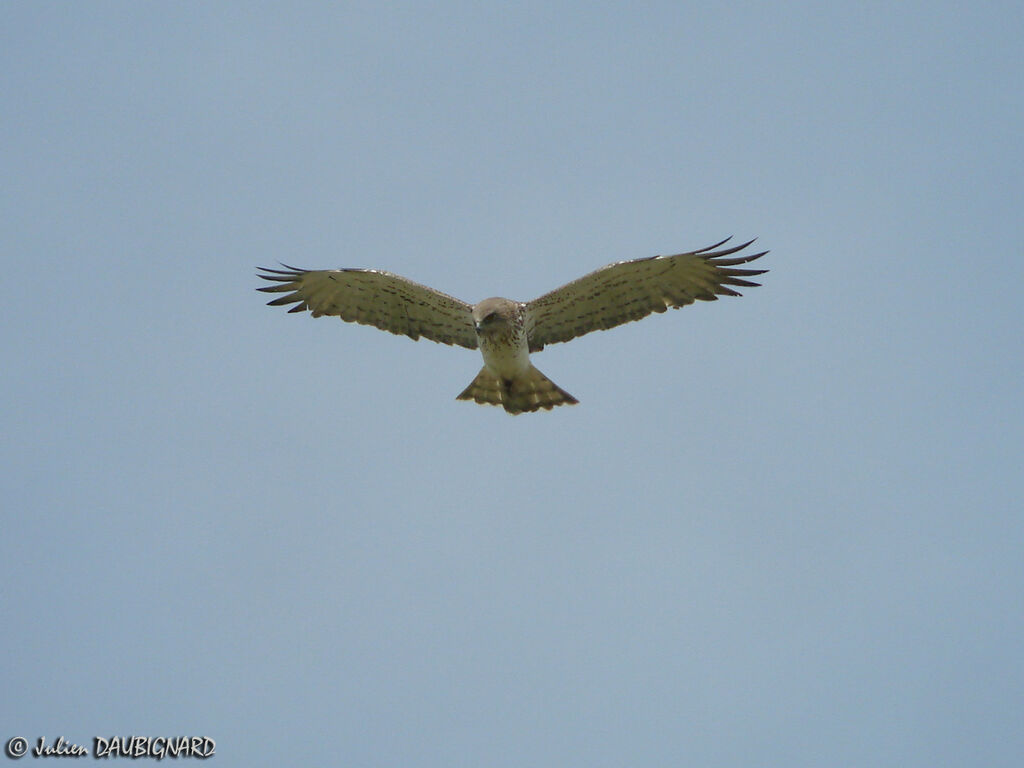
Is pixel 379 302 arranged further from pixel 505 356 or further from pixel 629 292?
pixel 629 292

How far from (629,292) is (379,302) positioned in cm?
327

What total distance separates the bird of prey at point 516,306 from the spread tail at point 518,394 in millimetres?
13

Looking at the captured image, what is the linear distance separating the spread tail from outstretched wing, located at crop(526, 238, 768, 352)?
51cm

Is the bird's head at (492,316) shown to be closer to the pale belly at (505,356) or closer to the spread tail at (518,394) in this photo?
the pale belly at (505,356)

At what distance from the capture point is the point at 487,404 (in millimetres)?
13906

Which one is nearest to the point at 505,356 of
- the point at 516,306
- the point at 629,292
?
the point at 516,306

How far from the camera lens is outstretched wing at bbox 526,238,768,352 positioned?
512 inches

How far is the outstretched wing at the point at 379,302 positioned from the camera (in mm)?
13531

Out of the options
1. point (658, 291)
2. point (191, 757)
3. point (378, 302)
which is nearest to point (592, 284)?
point (658, 291)

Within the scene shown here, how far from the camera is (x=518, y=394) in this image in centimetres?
1387

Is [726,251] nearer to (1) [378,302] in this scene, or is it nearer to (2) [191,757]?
(1) [378,302]

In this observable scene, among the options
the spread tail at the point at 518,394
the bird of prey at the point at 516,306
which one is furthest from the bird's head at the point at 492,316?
the spread tail at the point at 518,394
